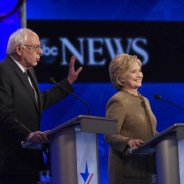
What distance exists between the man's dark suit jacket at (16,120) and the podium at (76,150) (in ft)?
1.10

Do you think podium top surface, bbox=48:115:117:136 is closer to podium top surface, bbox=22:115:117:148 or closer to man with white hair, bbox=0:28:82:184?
podium top surface, bbox=22:115:117:148

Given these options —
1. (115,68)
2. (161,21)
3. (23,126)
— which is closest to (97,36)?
(161,21)

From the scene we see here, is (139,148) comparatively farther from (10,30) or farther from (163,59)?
(163,59)

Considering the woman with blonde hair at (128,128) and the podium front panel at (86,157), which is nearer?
the podium front panel at (86,157)

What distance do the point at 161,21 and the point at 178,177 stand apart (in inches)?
119

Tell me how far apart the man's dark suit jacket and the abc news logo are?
2040 millimetres

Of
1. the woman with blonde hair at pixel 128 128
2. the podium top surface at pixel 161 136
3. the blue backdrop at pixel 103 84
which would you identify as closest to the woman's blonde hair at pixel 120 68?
the woman with blonde hair at pixel 128 128

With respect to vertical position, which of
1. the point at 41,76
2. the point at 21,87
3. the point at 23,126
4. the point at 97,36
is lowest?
the point at 23,126

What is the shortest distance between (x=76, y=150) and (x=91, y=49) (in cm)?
282

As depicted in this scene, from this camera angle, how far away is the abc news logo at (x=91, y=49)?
5.75 m

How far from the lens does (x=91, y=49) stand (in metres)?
5.84

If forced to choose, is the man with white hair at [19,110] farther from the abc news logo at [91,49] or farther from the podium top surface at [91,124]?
the abc news logo at [91,49]

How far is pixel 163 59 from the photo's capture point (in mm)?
5953

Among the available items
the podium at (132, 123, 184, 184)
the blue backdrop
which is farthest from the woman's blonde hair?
the blue backdrop
